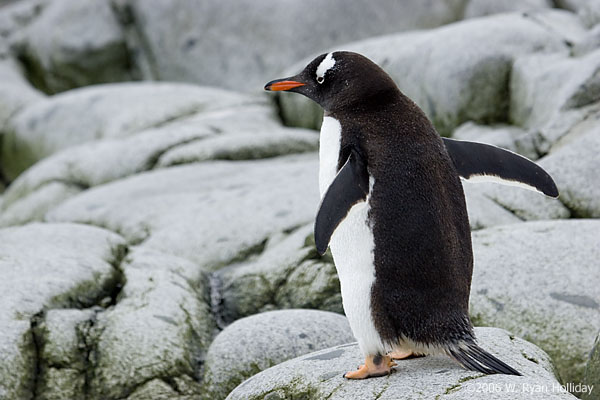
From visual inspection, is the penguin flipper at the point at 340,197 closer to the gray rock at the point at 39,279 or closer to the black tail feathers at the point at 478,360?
the black tail feathers at the point at 478,360

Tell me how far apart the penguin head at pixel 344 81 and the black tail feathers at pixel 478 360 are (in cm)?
102

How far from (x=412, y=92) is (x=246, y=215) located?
3.12 m

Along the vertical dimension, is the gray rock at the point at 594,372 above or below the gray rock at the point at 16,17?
above

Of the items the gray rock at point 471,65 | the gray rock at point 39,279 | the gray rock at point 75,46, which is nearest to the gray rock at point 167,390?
the gray rock at point 39,279

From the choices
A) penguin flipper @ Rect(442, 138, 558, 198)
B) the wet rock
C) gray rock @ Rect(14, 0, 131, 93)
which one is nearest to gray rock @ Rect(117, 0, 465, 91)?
gray rock @ Rect(14, 0, 131, 93)

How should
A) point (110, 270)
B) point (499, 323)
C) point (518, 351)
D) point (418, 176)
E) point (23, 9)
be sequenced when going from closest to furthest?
point (418, 176) < point (518, 351) < point (499, 323) < point (110, 270) < point (23, 9)

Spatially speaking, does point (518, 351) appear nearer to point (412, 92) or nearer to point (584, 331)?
point (584, 331)

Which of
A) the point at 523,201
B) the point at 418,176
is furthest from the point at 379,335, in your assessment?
the point at 523,201

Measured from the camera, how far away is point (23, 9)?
45.3 ft

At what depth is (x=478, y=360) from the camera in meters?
2.78

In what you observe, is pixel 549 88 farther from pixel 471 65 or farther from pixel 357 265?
pixel 357 265

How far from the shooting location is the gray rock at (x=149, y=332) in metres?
4.02

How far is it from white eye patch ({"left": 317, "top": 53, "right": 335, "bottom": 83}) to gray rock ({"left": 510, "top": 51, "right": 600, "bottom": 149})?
300 centimetres

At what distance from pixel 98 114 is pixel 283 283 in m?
5.94
